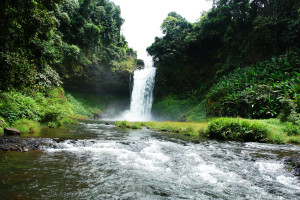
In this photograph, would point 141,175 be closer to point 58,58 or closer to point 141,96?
point 58,58

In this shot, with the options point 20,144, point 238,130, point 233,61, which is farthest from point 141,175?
point 233,61

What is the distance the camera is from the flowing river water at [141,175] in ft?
9.47

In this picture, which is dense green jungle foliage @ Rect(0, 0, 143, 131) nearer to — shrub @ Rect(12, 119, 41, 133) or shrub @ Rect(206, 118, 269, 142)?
shrub @ Rect(12, 119, 41, 133)

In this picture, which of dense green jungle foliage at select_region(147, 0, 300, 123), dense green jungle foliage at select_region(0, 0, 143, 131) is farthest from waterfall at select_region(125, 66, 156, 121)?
dense green jungle foliage at select_region(0, 0, 143, 131)

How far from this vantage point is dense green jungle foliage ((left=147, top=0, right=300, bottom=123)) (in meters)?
14.4

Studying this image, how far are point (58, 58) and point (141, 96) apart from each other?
14.4 metres

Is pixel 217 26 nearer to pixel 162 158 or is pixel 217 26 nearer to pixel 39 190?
pixel 162 158

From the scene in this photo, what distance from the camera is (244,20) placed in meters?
25.0

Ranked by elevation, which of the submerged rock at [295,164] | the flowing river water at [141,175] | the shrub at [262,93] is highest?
the shrub at [262,93]

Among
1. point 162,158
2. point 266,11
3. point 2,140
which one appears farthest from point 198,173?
point 266,11

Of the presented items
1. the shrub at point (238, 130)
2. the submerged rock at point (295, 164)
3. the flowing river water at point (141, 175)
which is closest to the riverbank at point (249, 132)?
the shrub at point (238, 130)

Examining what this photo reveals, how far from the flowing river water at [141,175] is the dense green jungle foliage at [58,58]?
3592 mm

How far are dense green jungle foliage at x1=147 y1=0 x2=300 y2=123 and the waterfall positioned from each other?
1345mm

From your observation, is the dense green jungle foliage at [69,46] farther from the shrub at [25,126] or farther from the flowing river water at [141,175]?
the flowing river water at [141,175]
